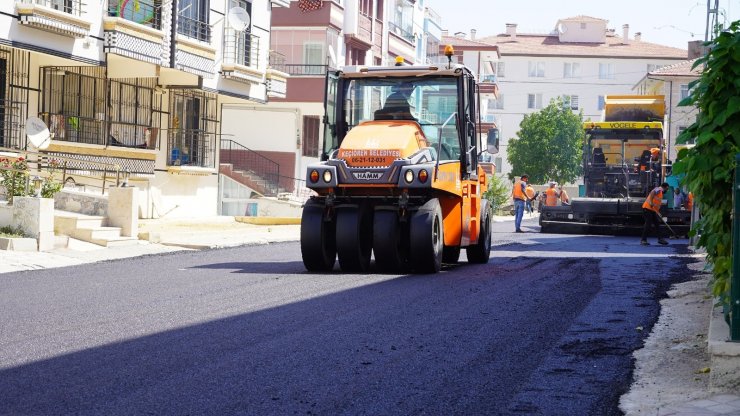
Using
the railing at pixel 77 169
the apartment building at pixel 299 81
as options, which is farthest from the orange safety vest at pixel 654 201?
the apartment building at pixel 299 81

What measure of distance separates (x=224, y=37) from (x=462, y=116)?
1682 centimetres

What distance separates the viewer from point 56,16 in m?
22.8

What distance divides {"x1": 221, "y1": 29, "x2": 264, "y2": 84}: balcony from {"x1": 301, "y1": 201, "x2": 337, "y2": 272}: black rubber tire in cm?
1637

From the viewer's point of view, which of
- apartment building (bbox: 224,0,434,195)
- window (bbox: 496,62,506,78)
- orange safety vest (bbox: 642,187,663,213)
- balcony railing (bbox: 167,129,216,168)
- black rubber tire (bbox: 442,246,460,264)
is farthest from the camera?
window (bbox: 496,62,506,78)

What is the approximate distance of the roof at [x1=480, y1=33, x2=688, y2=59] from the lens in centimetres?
10719

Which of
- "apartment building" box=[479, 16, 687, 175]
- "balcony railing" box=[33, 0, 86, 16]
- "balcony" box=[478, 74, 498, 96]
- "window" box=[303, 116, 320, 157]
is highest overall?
"apartment building" box=[479, 16, 687, 175]

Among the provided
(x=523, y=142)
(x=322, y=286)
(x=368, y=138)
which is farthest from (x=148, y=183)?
(x=523, y=142)

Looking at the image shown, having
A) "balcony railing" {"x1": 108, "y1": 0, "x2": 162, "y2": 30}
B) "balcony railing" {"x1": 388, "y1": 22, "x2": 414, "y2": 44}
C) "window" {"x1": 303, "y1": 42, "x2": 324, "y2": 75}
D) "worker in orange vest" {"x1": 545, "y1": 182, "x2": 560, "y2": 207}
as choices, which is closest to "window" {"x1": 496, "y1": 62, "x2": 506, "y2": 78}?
"balcony railing" {"x1": 388, "y1": 22, "x2": 414, "y2": 44}

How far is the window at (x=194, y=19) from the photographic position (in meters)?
29.3

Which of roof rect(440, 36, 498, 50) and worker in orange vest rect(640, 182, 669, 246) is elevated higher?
roof rect(440, 36, 498, 50)

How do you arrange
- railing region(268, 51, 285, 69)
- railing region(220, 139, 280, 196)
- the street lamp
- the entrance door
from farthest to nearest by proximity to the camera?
1. railing region(268, 51, 285, 69)
2. railing region(220, 139, 280, 196)
3. the entrance door
4. the street lamp

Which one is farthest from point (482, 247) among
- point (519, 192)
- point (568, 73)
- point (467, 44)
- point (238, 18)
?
point (568, 73)

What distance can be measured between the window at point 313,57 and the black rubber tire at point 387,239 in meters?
28.5

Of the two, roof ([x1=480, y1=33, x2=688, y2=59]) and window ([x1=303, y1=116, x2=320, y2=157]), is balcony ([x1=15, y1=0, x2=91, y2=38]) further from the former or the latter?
roof ([x1=480, y1=33, x2=688, y2=59])
